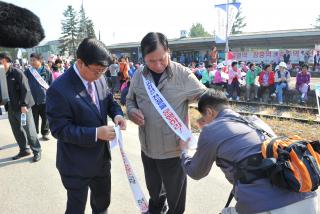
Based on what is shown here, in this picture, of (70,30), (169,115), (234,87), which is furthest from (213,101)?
(70,30)

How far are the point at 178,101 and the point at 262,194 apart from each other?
1199mm

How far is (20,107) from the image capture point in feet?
18.1

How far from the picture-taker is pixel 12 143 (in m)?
6.70

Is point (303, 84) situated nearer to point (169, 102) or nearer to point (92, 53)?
point (169, 102)

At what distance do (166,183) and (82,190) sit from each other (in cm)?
79

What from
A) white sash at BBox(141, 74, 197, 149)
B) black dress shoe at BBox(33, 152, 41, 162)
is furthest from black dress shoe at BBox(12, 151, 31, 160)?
white sash at BBox(141, 74, 197, 149)

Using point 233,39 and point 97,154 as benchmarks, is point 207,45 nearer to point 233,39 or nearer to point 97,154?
point 233,39

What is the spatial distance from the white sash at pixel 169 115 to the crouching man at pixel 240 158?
50 centimetres

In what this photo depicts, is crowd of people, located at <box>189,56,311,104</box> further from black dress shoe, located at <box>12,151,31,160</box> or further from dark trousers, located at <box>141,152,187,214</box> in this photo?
dark trousers, located at <box>141,152,187,214</box>

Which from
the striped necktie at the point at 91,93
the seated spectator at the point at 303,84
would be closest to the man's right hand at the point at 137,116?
the striped necktie at the point at 91,93

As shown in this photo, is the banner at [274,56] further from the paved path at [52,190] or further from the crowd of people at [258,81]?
the paved path at [52,190]

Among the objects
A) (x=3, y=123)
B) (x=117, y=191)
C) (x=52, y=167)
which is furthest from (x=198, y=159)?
(x=3, y=123)

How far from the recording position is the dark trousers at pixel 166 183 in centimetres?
306

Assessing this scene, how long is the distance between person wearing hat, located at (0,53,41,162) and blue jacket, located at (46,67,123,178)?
3145 mm
